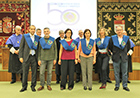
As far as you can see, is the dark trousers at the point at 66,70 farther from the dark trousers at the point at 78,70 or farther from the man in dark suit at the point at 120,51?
the man in dark suit at the point at 120,51

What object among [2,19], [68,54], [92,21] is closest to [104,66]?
[68,54]

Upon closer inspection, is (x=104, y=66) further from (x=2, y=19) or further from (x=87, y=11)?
(x=2, y=19)

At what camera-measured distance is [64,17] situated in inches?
247

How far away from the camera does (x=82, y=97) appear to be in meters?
2.68

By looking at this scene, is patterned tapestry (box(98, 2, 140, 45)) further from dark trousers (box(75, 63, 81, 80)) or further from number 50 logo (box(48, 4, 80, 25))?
dark trousers (box(75, 63, 81, 80))

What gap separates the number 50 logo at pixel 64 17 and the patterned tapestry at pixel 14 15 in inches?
45.8

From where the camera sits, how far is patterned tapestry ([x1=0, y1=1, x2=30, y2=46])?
6.48m

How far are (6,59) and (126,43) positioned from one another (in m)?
3.15

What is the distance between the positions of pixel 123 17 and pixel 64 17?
268cm

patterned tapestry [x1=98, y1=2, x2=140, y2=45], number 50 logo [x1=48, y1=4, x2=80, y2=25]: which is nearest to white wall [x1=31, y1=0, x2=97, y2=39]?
number 50 logo [x1=48, y1=4, x2=80, y2=25]

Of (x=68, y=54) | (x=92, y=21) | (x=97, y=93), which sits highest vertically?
(x=92, y=21)

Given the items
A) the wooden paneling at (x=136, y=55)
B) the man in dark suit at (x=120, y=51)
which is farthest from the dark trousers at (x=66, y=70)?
the wooden paneling at (x=136, y=55)

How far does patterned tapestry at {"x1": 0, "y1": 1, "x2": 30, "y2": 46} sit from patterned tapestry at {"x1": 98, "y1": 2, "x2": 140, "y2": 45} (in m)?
3.38

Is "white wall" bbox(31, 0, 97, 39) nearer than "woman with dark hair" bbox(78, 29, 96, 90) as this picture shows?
No
